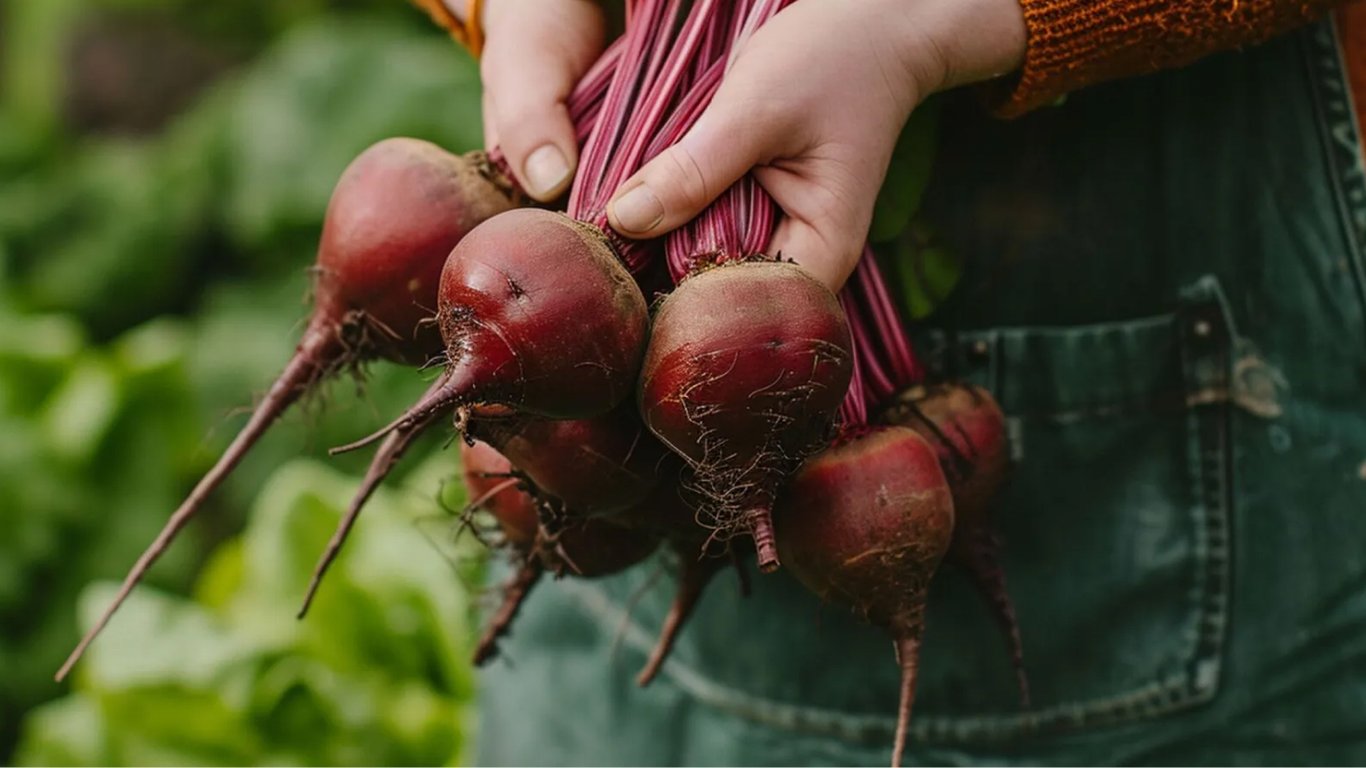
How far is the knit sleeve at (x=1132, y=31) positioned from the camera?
2.69 feet

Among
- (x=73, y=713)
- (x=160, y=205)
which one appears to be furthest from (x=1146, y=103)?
(x=160, y=205)

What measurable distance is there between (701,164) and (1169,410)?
45cm

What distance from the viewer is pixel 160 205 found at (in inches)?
121

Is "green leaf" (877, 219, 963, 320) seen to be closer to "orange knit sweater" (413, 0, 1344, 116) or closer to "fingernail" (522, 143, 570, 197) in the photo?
"orange knit sweater" (413, 0, 1344, 116)

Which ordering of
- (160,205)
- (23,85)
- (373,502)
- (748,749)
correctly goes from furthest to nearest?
(23,85) < (160,205) < (373,502) < (748,749)

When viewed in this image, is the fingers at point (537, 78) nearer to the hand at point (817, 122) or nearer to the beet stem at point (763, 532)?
the hand at point (817, 122)

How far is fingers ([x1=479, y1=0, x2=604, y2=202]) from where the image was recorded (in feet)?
2.85

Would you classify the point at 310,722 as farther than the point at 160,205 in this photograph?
No

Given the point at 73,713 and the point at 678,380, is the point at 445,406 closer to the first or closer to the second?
the point at 678,380

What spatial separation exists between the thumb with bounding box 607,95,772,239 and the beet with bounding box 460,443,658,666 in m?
0.22

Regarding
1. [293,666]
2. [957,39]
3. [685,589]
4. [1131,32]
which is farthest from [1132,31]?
[293,666]

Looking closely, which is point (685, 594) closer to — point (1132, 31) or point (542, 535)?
point (542, 535)

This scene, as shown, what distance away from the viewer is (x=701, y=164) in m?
0.78

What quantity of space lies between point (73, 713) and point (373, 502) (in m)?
0.51
